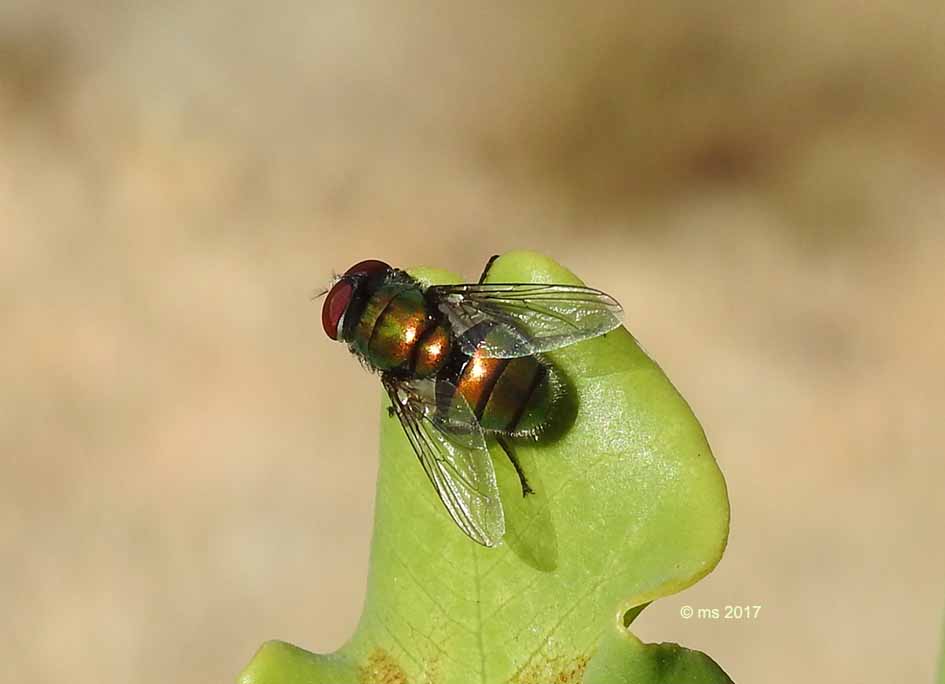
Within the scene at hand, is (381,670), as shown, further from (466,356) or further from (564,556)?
(466,356)

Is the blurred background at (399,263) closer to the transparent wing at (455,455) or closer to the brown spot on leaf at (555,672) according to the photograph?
the transparent wing at (455,455)

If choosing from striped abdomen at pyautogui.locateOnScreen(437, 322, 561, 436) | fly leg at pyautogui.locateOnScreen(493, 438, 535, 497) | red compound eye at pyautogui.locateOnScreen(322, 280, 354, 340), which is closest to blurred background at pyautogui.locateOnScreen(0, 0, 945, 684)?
red compound eye at pyautogui.locateOnScreen(322, 280, 354, 340)

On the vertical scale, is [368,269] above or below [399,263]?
above

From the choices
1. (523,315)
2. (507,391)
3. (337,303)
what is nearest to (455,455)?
(507,391)

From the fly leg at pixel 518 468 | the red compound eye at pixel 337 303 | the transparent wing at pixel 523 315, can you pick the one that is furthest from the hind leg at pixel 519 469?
the red compound eye at pixel 337 303

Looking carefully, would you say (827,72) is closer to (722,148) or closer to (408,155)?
(722,148)

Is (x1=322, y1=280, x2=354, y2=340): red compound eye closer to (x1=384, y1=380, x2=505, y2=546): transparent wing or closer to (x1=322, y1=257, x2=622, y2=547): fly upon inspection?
(x1=322, y1=257, x2=622, y2=547): fly
